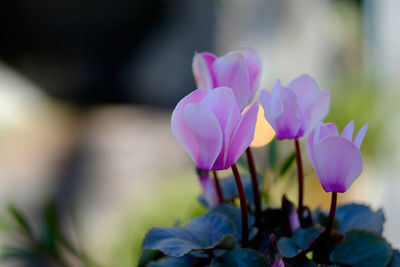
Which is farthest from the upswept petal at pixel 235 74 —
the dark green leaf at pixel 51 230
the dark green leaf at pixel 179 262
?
the dark green leaf at pixel 51 230

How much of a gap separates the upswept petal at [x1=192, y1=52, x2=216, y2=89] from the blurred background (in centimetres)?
30

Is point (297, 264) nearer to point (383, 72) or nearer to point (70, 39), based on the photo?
point (383, 72)

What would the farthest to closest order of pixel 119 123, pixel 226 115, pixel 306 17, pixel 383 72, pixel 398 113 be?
pixel 119 123 → pixel 306 17 → pixel 383 72 → pixel 398 113 → pixel 226 115

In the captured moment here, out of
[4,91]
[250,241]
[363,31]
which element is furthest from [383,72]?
[4,91]

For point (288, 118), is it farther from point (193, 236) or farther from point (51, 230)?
point (51, 230)

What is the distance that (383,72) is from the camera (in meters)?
2.33

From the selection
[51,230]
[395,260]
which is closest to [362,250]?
[395,260]

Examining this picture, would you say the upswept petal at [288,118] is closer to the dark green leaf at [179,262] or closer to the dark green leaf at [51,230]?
the dark green leaf at [179,262]

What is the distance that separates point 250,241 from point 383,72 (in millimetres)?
2286

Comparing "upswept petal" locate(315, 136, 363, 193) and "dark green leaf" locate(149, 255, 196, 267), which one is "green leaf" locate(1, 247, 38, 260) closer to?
"dark green leaf" locate(149, 255, 196, 267)

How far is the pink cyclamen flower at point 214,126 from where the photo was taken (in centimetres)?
23

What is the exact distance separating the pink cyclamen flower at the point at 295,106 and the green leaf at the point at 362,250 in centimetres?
7

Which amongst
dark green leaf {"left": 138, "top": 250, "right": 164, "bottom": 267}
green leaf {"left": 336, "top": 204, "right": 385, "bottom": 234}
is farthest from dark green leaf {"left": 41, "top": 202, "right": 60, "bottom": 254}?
green leaf {"left": 336, "top": 204, "right": 385, "bottom": 234}

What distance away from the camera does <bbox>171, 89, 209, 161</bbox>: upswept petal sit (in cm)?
23
